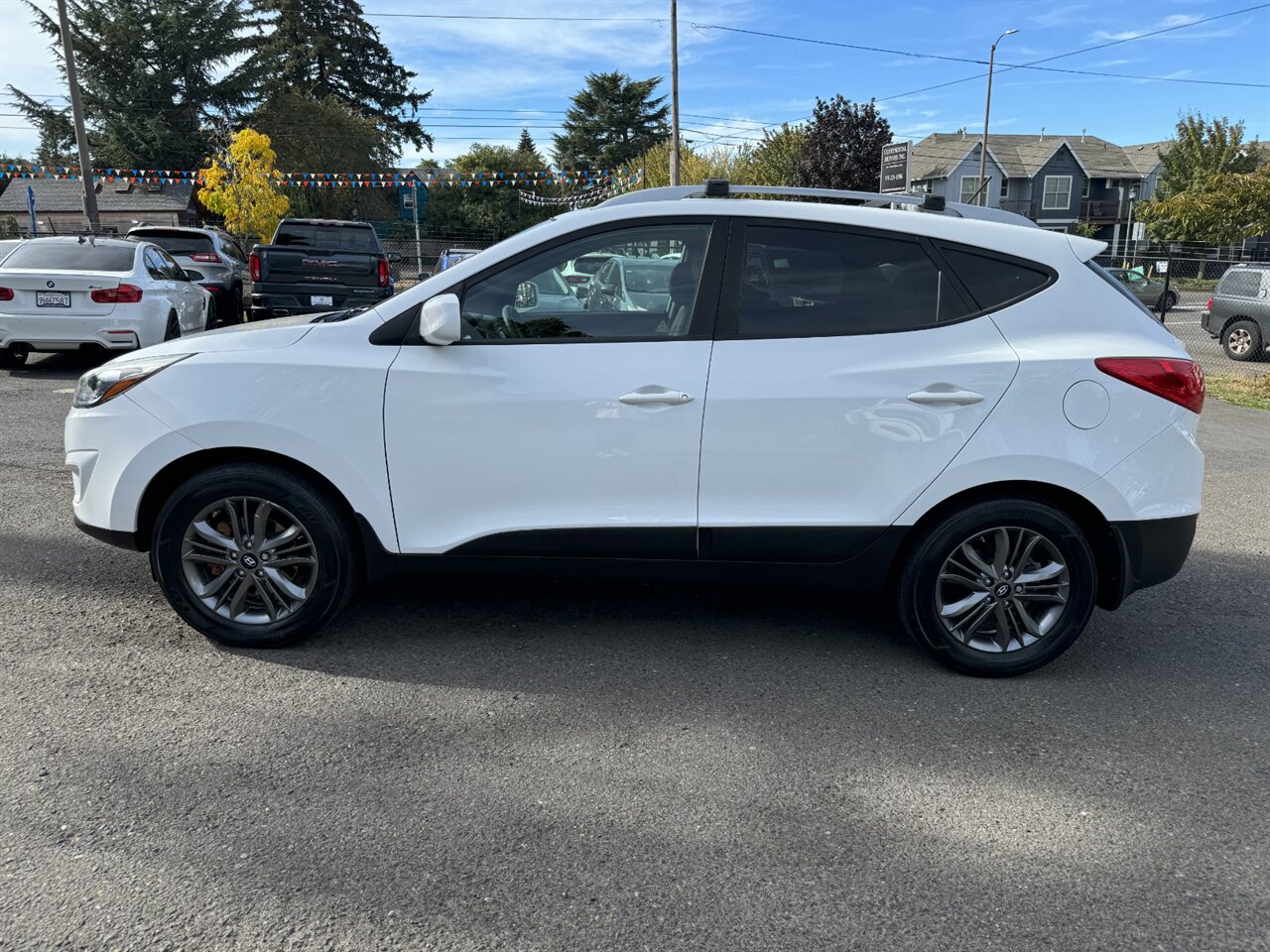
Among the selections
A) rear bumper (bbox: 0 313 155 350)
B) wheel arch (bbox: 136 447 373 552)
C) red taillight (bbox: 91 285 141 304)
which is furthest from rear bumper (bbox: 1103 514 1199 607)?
red taillight (bbox: 91 285 141 304)

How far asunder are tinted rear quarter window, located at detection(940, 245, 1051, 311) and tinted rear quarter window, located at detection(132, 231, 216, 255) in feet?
53.8

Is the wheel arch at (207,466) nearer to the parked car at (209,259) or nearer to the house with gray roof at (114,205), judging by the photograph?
the parked car at (209,259)

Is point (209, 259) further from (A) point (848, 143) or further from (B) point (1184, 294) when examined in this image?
(B) point (1184, 294)

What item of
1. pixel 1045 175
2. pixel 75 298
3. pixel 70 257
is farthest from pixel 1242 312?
pixel 1045 175

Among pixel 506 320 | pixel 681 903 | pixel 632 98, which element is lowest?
pixel 681 903

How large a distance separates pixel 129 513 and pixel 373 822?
1.85 m

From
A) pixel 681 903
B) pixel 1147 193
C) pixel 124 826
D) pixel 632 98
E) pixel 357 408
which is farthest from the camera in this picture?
pixel 632 98

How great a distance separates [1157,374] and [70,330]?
10.7 meters

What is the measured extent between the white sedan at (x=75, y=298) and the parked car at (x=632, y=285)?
325 inches

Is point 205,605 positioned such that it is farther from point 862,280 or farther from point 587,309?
point 862,280

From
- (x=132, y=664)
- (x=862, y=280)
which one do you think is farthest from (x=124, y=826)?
(x=862, y=280)

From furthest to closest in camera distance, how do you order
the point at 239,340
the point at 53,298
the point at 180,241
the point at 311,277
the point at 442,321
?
the point at 180,241 → the point at 311,277 → the point at 53,298 → the point at 239,340 → the point at 442,321

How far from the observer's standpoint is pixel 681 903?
95.7 inches

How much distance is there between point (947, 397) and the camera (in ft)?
11.7
